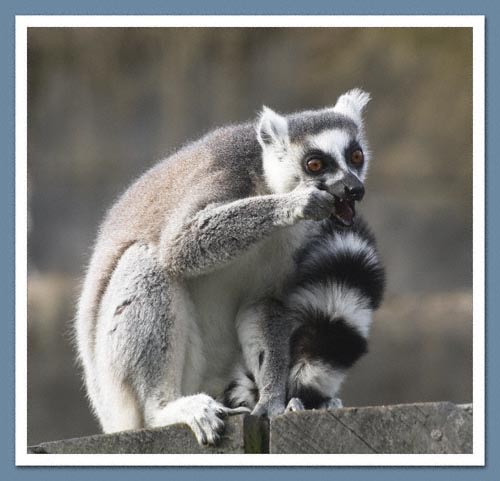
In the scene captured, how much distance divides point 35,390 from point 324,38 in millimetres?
3838

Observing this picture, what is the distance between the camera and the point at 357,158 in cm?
606

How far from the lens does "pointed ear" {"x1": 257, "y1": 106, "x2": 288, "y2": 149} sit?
617 centimetres

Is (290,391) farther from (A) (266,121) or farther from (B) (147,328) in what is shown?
(A) (266,121)

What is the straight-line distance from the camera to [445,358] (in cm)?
1053

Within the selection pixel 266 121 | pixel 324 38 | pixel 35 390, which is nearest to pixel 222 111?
pixel 324 38

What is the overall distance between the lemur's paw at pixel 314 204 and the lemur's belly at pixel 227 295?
1.57ft

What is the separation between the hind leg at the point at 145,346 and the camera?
5902 millimetres

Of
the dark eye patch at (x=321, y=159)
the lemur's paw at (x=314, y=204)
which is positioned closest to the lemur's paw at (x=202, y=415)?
the lemur's paw at (x=314, y=204)

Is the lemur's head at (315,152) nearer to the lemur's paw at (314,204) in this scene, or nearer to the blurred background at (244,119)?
the lemur's paw at (314,204)

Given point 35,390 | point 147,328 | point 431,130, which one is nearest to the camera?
point 147,328

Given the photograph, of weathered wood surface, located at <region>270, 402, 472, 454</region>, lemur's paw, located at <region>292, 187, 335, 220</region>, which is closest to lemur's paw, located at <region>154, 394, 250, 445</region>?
weathered wood surface, located at <region>270, 402, 472, 454</region>

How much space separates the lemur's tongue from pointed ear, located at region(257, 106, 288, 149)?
A: 56 centimetres

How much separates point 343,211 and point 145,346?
112 centimetres

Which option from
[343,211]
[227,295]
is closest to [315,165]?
[343,211]
